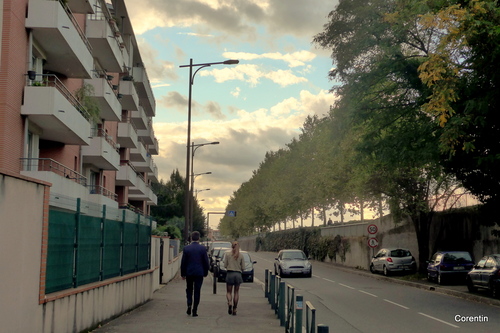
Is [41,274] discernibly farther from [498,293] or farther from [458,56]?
[498,293]

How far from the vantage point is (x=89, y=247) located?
12453mm

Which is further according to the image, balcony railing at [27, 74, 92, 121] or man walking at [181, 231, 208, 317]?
balcony railing at [27, 74, 92, 121]

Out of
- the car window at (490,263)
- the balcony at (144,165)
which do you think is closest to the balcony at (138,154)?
the balcony at (144,165)

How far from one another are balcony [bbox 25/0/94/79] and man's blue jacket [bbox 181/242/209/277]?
37.6 ft

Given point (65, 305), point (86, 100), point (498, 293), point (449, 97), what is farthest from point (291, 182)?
point (65, 305)

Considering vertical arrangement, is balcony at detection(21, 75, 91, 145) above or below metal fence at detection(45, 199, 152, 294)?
above

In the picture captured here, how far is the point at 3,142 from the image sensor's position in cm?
2016

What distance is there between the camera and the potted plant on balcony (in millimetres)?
27516

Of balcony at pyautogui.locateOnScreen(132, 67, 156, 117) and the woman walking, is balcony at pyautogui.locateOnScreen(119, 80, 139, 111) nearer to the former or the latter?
balcony at pyautogui.locateOnScreen(132, 67, 156, 117)

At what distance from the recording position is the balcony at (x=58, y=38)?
71.0ft

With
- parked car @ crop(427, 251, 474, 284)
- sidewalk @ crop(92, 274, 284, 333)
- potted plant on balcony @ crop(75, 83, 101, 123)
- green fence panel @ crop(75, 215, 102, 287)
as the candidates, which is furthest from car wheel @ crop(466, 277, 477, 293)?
potted plant on balcony @ crop(75, 83, 101, 123)

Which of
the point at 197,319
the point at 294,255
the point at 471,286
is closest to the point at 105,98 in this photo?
the point at 294,255

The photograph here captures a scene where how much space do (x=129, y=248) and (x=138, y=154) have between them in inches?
1464

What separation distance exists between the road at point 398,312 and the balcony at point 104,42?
1608 centimetres
